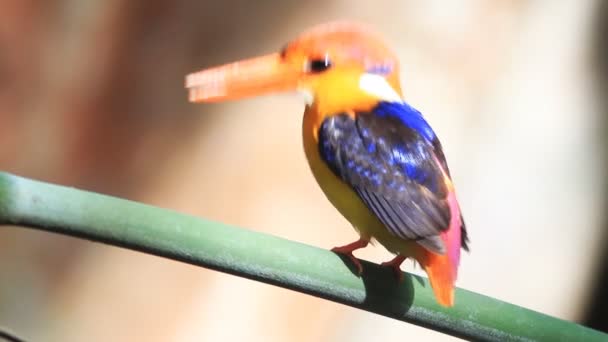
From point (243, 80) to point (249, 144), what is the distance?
80 cm

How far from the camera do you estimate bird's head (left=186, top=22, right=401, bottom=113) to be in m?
0.68

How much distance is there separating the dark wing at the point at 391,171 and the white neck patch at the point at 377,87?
0.06ft

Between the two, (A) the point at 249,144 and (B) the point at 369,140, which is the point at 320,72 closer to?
(B) the point at 369,140

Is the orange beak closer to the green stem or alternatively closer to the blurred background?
the green stem

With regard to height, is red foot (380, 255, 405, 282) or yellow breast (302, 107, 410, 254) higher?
yellow breast (302, 107, 410, 254)

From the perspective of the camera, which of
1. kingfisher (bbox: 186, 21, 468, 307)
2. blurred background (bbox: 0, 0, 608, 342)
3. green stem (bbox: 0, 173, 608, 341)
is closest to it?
green stem (bbox: 0, 173, 608, 341)

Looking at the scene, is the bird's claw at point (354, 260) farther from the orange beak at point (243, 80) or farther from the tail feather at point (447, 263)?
the orange beak at point (243, 80)

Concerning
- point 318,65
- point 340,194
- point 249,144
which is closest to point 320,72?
point 318,65

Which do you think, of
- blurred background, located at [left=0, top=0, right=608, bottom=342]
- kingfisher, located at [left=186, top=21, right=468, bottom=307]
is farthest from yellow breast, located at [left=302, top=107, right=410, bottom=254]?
blurred background, located at [left=0, top=0, right=608, bottom=342]

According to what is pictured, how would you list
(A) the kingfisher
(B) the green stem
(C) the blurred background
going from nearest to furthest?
(B) the green stem < (A) the kingfisher < (C) the blurred background

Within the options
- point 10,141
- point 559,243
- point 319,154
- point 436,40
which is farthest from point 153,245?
point 559,243

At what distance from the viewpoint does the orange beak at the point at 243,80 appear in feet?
2.20

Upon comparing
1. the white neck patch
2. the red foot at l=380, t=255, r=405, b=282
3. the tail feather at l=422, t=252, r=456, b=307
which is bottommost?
the red foot at l=380, t=255, r=405, b=282

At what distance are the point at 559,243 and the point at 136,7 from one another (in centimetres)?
94
